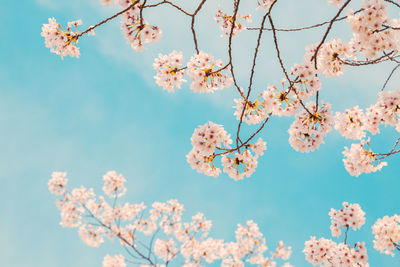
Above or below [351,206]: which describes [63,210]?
above

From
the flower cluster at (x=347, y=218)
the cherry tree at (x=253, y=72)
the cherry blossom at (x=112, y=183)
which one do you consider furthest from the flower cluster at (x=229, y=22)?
the cherry blossom at (x=112, y=183)

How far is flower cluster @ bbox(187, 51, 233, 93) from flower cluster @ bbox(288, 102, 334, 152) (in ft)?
4.01

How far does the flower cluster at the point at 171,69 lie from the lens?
4086mm

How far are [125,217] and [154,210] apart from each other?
129cm

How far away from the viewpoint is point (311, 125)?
13.0ft

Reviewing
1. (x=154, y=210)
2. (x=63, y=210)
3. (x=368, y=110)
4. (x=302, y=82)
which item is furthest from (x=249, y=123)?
(x=63, y=210)

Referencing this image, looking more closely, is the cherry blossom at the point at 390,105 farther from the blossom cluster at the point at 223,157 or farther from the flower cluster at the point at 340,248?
the flower cluster at the point at 340,248

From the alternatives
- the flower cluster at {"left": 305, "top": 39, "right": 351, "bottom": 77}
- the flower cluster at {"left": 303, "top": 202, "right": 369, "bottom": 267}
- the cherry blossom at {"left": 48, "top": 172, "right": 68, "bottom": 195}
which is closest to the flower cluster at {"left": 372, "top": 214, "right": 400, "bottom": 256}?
the flower cluster at {"left": 303, "top": 202, "right": 369, "bottom": 267}

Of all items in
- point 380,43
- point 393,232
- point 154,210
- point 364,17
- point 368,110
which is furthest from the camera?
point 154,210

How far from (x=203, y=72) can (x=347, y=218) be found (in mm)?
→ 5152

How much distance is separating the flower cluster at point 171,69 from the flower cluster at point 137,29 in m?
0.28

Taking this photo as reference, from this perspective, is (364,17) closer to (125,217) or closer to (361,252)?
(361,252)

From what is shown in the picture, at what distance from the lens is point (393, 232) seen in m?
6.48

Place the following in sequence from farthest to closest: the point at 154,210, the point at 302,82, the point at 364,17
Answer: the point at 154,210, the point at 302,82, the point at 364,17
